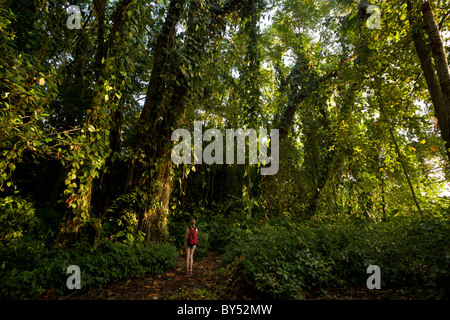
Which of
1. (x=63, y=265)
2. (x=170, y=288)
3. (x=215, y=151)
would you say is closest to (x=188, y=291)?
(x=170, y=288)

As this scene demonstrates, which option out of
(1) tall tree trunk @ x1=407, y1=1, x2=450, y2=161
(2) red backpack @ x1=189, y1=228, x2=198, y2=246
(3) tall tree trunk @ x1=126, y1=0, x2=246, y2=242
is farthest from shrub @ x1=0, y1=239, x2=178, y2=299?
(1) tall tree trunk @ x1=407, y1=1, x2=450, y2=161

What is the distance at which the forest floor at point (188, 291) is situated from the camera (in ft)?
10.6

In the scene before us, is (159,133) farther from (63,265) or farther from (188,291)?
(188,291)

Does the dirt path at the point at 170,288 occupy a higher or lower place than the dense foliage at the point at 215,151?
lower

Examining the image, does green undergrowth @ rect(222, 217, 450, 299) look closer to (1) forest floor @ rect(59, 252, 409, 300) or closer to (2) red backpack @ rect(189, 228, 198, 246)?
(1) forest floor @ rect(59, 252, 409, 300)

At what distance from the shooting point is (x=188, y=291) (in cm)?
359

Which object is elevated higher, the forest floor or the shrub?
the shrub

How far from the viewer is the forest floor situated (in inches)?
127

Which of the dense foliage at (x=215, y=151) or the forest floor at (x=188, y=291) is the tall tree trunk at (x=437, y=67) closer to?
the dense foliage at (x=215, y=151)

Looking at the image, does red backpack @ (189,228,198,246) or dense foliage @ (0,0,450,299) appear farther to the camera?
red backpack @ (189,228,198,246)

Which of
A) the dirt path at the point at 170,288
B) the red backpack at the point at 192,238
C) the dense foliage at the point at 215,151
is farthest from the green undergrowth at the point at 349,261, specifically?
the red backpack at the point at 192,238

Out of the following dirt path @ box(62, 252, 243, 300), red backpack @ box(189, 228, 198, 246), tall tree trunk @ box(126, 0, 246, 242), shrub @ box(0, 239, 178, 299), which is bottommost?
dirt path @ box(62, 252, 243, 300)

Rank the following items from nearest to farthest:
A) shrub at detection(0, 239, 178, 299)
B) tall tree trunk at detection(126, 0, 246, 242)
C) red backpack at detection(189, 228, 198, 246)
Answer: shrub at detection(0, 239, 178, 299) → red backpack at detection(189, 228, 198, 246) → tall tree trunk at detection(126, 0, 246, 242)
